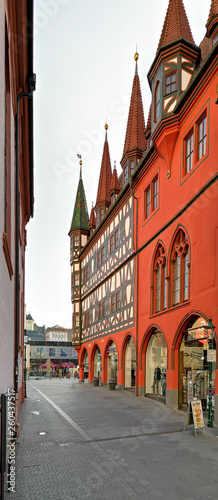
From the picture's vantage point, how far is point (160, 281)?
Answer: 20359mm

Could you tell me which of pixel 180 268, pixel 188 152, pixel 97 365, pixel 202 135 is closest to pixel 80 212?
pixel 97 365

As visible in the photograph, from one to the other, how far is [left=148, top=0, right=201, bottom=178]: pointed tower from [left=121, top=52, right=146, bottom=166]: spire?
31.5ft

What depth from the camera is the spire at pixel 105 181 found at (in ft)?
131

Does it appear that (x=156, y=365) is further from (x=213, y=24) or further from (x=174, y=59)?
(x=213, y=24)

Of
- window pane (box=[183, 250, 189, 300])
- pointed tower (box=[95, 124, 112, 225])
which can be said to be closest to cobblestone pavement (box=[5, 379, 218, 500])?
window pane (box=[183, 250, 189, 300])

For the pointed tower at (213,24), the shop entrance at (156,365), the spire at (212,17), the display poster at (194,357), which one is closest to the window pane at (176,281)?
the display poster at (194,357)

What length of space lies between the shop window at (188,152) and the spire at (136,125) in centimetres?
1192

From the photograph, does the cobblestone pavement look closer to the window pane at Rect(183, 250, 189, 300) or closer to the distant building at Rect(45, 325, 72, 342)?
the window pane at Rect(183, 250, 189, 300)

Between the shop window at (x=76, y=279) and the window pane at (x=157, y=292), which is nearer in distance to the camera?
the window pane at (x=157, y=292)

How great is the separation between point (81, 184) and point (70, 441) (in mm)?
41598

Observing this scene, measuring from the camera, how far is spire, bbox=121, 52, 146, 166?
1148 inches

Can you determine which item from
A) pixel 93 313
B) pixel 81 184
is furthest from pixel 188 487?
pixel 81 184

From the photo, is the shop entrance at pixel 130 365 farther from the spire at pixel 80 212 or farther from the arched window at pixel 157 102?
the spire at pixel 80 212

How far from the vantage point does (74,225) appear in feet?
157
